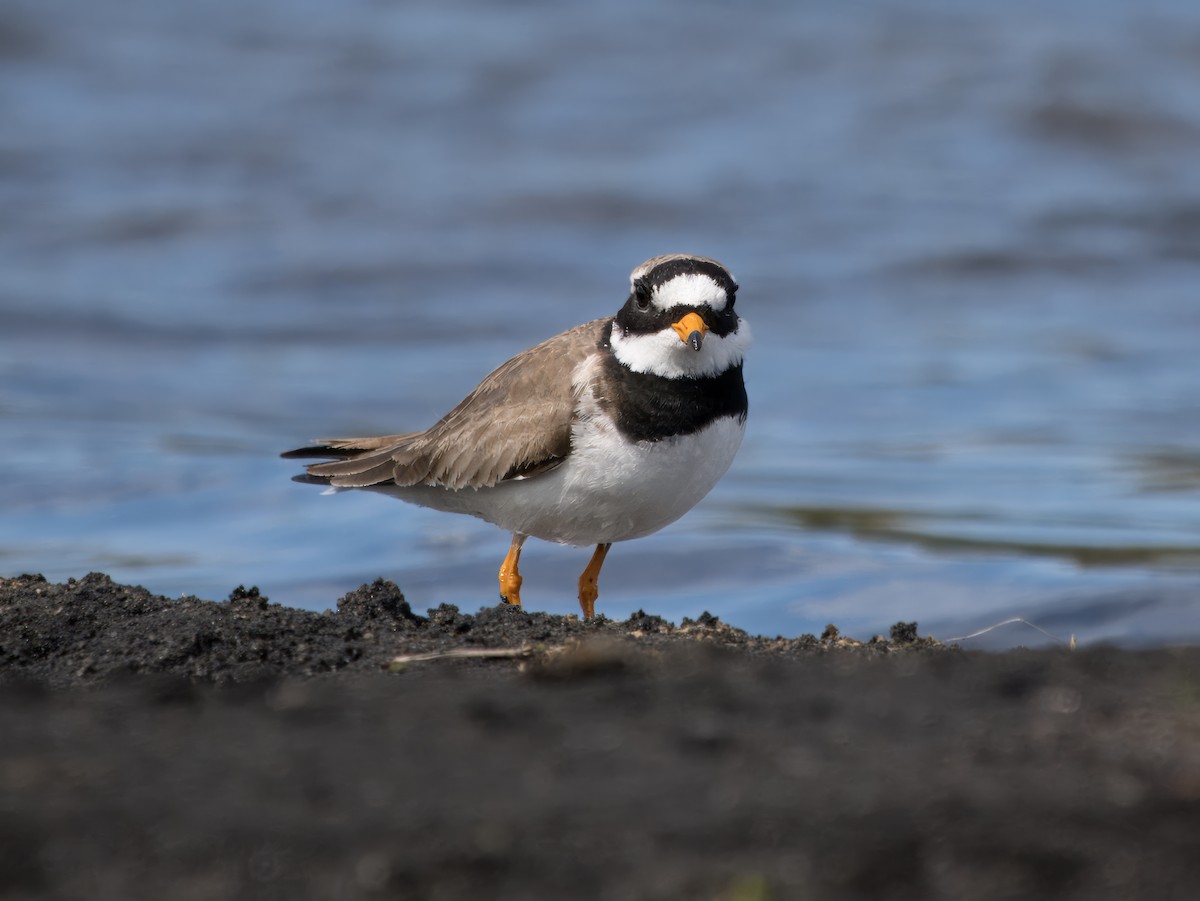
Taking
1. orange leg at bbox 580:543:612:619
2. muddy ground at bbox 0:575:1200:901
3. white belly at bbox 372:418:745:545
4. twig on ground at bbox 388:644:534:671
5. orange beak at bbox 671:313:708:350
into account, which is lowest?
muddy ground at bbox 0:575:1200:901

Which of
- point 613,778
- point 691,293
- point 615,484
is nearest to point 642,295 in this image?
point 691,293

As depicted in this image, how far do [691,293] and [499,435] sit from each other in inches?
42.1

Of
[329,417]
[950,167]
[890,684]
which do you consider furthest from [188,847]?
[950,167]

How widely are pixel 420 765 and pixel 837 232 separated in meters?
14.7

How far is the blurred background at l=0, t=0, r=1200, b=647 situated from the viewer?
31.1ft

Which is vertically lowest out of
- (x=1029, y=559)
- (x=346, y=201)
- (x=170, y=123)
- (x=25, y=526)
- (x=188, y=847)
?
(x=188, y=847)

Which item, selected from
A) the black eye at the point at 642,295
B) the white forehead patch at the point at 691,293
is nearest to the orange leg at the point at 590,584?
the black eye at the point at 642,295

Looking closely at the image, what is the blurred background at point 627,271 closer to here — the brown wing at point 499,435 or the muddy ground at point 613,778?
the brown wing at point 499,435

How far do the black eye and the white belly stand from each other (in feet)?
1.57

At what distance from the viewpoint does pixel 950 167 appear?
19.2 m

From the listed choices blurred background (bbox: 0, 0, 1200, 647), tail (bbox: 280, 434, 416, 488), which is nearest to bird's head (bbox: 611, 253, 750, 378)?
tail (bbox: 280, 434, 416, 488)

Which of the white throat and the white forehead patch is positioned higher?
the white forehead patch

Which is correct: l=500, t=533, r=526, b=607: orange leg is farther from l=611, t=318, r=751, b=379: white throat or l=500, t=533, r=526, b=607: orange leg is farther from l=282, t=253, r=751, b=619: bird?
l=611, t=318, r=751, b=379: white throat

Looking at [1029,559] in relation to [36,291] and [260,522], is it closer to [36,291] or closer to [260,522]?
[260,522]
